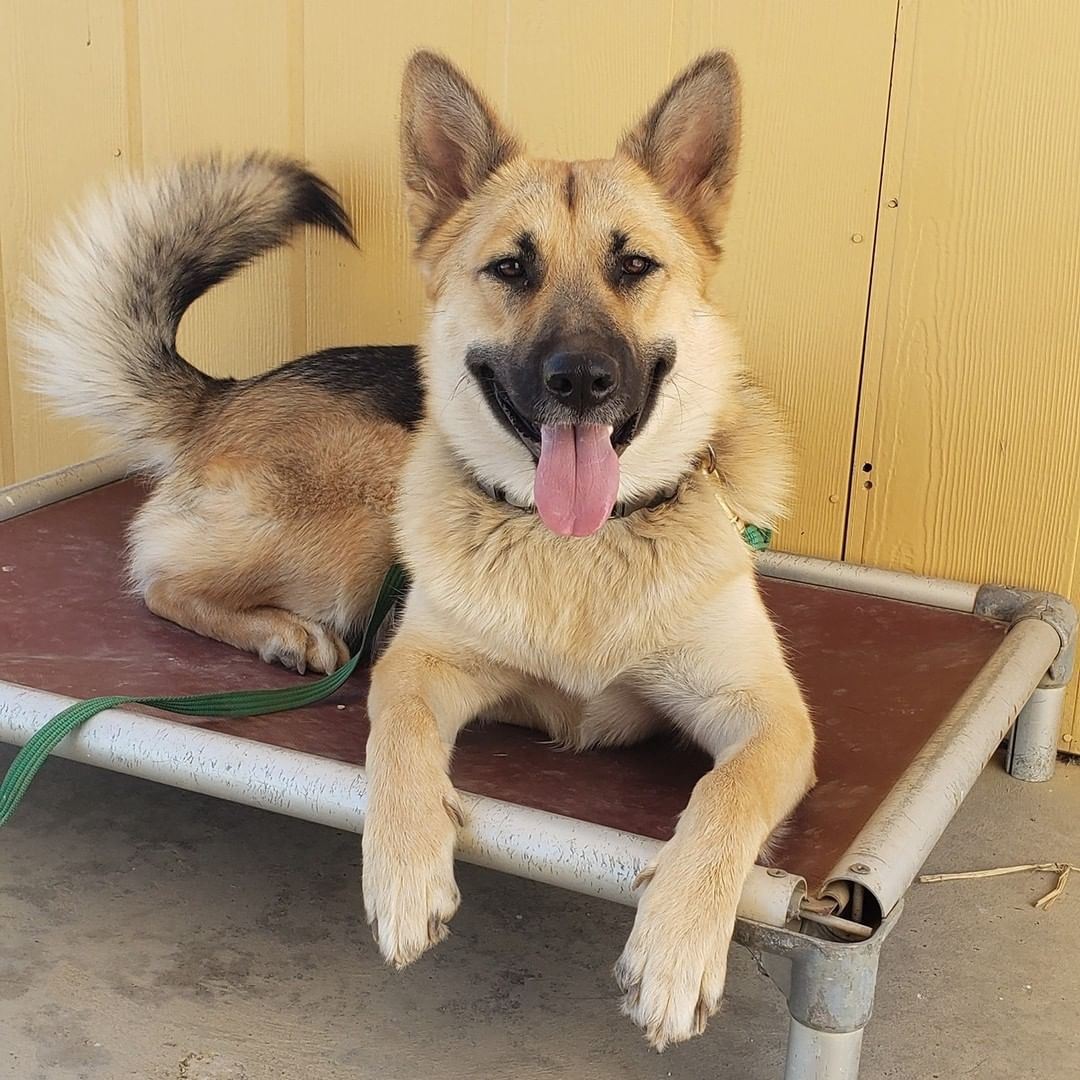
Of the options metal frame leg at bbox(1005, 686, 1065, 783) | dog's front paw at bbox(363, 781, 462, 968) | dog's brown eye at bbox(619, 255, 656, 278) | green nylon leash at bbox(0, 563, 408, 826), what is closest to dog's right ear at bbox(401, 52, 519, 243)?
dog's brown eye at bbox(619, 255, 656, 278)

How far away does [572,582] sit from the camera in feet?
6.18

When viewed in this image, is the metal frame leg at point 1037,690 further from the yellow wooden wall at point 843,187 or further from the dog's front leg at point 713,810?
the dog's front leg at point 713,810

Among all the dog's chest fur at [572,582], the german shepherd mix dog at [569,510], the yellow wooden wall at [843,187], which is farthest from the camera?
the yellow wooden wall at [843,187]

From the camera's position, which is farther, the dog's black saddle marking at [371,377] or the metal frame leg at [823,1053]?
the dog's black saddle marking at [371,377]

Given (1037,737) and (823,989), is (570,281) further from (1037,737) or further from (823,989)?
(1037,737)

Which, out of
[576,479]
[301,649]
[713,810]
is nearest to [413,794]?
[713,810]

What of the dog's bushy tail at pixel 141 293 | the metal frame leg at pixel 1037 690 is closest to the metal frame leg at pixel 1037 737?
the metal frame leg at pixel 1037 690

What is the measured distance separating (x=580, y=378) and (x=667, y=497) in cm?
35

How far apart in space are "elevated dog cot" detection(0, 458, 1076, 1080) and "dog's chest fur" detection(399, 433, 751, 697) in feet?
0.63

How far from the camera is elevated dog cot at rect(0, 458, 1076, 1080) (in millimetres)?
1503

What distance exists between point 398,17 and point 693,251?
51.5 inches

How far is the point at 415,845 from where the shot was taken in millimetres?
1505

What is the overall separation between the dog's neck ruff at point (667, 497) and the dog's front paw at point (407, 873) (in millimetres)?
561

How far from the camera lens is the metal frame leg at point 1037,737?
249cm
